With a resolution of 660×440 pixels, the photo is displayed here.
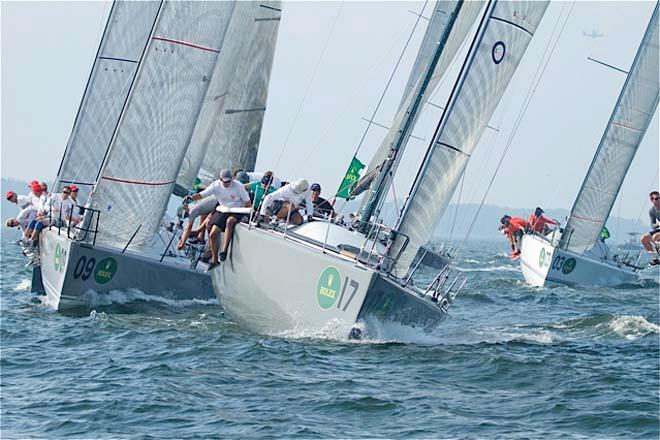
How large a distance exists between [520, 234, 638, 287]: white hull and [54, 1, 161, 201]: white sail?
39.4 ft

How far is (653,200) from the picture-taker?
62.2 feet

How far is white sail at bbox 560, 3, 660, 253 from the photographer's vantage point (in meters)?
28.8

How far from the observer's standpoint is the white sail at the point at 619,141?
28.8 metres

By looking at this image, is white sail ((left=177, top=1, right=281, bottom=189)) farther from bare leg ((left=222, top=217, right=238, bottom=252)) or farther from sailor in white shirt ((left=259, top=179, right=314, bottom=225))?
bare leg ((left=222, top=217, right=238, bottom=252))

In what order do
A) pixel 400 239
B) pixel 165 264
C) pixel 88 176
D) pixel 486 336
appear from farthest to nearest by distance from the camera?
pixel 88 176 → pixel 165 264 → pixel 486 336 → pixel 400 239

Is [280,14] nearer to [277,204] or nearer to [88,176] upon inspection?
[88,176]

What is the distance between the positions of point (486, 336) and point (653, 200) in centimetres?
451

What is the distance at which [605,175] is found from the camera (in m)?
29.2

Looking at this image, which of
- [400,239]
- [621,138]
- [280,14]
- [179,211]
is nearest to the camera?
[400,239]

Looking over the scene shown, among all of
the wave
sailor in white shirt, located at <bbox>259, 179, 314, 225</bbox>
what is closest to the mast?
sailor in white shirt, located at <bbox>259, 179, 314, 225</bbox>

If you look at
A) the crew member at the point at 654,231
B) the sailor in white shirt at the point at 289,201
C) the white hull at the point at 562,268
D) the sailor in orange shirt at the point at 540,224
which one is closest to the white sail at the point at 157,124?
the sailor in white shirt at the point at 289,201

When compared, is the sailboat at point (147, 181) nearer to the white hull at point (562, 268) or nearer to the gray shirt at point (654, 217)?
the gray shirt at point (654, 217)

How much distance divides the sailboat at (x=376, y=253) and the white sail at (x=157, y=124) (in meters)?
2.25

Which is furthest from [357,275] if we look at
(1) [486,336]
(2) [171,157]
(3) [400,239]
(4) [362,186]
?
(4) [362,186]
